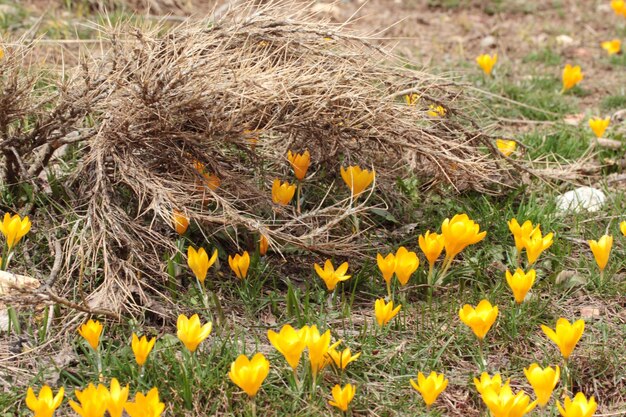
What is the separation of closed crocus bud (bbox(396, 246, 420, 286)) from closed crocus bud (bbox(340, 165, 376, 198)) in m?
0.39

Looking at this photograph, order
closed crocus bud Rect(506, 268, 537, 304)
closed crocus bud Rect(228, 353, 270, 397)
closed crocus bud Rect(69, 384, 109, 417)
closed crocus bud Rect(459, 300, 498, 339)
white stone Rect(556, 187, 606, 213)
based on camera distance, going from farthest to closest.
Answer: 1. white stone Rect(556, 187, 606, 213)
2. closed crocus bud Rect(506, 268, 537, 304)
3. closed crocus bud Rect(459, 300, 498, 339)
4. closed crocus bud Rect(228, 353, 270, 397)
5. closed crocus bud Rect(69, 384, 109, 417)

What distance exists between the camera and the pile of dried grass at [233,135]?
2.92 m

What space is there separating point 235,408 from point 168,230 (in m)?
0.90

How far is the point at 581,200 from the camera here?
3611 mm

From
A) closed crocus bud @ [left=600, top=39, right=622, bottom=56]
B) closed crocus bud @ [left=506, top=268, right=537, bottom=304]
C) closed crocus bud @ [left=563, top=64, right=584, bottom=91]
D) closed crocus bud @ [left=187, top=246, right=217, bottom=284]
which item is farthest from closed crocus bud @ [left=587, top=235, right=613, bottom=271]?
closed crocus bud @ [left=600, top=39, right=622, bottom=56]

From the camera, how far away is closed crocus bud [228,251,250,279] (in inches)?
113

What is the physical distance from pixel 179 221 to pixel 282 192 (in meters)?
0.40

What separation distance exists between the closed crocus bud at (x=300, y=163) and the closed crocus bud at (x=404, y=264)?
1.88ft

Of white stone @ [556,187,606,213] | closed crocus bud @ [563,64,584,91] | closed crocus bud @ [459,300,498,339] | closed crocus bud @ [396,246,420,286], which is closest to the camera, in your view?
closed crocus bud @ [459,300,498,339]

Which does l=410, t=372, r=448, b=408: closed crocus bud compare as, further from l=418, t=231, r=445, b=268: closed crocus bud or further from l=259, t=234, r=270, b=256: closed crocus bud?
l=259, t=234, r=270, b=256: closed crocus bud

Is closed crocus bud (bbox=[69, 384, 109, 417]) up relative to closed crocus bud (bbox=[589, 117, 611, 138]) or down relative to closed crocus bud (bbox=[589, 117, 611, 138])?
up

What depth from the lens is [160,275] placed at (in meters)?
3.02

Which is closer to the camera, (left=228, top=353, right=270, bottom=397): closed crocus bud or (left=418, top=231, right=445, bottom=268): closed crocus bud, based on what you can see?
(left=228, top=353, right=270, bottom=397): closed crocus bud

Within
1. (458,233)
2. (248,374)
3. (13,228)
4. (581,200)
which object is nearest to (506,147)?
(581,200)
